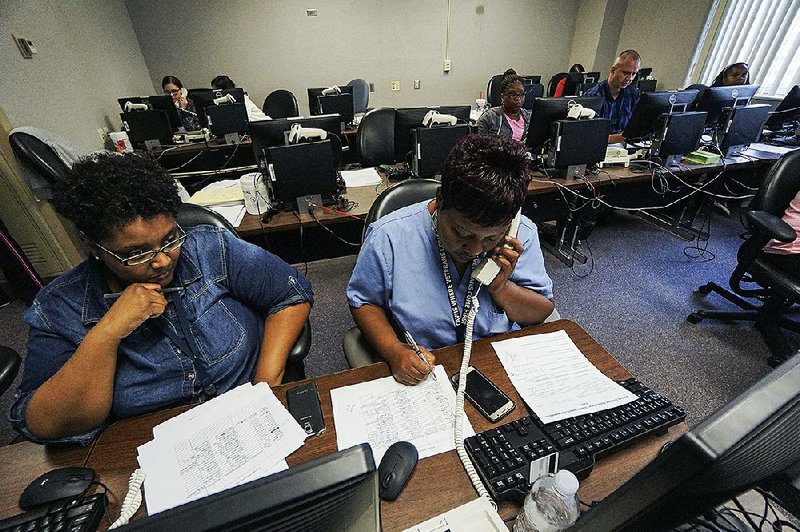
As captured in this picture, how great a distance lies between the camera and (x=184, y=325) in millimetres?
897

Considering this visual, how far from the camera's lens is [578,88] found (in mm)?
4828

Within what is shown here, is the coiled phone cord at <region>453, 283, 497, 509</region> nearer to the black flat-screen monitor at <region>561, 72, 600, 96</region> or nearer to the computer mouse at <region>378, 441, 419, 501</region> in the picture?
the computer mouse at <region>378, 441, 419, 501</region>

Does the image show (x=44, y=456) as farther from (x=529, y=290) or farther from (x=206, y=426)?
(x=529, y=290)

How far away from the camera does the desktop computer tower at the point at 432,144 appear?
2012mm

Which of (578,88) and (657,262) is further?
(578,88)

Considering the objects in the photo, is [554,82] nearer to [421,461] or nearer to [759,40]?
[759,40]

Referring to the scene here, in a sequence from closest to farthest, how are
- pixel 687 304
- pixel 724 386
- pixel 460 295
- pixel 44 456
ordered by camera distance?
pixel 44 456 < pixel 460 295 < pixel 724 386 < pixel 687 304

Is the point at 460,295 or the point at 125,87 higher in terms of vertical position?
the point at 125,87

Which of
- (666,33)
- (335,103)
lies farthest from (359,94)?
(666,33)

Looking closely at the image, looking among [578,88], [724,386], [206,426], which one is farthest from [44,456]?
[578,88]

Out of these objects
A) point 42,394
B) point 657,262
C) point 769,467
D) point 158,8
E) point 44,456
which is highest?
point 158,8

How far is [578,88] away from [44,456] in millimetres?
6019

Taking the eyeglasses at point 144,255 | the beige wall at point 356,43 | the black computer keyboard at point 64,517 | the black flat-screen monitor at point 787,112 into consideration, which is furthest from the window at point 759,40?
the black computer keyboard at point 64,517

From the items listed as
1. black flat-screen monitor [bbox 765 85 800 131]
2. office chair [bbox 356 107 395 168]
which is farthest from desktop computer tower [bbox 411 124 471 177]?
black flat-screen monitor [bbox 765 85 800 131]
